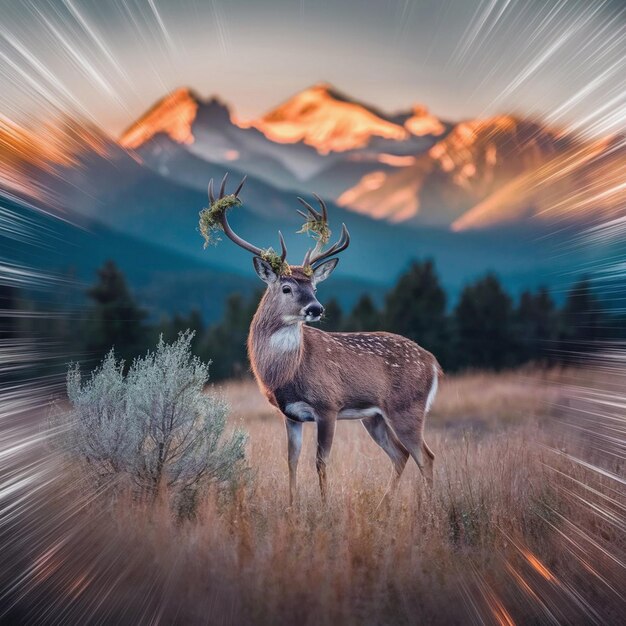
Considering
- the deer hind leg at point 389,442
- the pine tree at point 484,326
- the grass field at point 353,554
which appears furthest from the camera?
the pine tree at point 484,326

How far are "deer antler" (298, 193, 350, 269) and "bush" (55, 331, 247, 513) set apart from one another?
1.69 meters

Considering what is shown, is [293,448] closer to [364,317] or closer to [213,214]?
[213,214]

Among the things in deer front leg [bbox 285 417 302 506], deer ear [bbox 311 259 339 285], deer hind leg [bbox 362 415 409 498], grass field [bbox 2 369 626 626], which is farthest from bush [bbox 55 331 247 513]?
deer hind leg [bbox 362 415 409 498]

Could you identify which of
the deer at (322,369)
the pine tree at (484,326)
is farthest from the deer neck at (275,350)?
the pine tree at (484,326)

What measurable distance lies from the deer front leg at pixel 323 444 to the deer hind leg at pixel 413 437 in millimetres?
843

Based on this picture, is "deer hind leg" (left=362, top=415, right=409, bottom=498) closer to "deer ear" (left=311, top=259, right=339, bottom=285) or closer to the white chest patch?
the white chest patch

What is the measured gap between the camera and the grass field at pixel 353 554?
18.0 ft

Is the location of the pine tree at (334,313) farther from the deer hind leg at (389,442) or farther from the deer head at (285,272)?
the deer head at (285,272)

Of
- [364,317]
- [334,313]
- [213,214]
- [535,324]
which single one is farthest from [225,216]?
[334,313]

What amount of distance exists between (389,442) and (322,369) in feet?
4.25

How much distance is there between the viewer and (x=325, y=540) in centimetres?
592

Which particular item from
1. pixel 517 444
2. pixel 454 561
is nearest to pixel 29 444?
pixel 454 561

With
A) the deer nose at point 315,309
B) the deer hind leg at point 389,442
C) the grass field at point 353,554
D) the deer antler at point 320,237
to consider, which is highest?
the deer antler at point 320,237

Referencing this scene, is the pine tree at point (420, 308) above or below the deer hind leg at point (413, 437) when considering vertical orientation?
above
